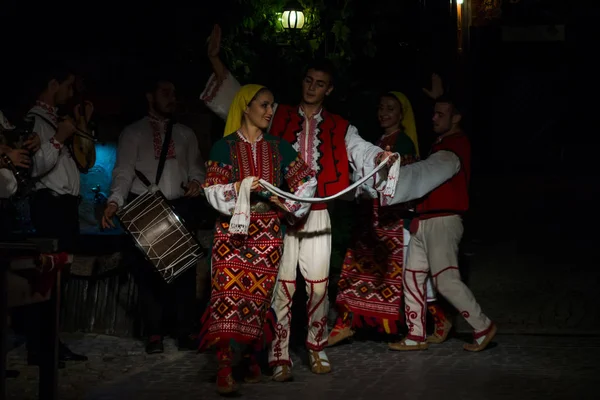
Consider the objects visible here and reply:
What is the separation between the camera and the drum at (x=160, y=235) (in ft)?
26.3

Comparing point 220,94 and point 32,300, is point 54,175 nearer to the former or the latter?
point 220,94

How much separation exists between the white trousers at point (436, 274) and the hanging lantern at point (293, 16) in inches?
127

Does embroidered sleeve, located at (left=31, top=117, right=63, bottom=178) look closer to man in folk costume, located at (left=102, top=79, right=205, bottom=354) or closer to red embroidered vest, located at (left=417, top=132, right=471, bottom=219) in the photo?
man in folk costume, located at (left=102, top=79, right=205, bottom=354)

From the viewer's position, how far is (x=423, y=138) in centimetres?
1174

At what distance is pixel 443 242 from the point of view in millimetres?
8695

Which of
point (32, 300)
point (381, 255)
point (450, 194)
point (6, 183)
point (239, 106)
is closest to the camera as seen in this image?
point (32, 300)

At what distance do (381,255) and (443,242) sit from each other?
0.51m

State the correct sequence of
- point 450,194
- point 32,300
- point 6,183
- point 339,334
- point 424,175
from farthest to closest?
point 339,334 → point 450,194 → point 424,175 → point 6,183 → point 32,300

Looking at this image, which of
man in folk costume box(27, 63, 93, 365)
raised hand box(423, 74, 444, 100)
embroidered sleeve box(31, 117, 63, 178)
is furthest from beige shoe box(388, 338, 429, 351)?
embroidered sleeve box(31, 117, 63, 178)

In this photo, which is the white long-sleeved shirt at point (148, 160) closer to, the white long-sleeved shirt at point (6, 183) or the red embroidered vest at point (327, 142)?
the red embroidered vest at point (327, 142)

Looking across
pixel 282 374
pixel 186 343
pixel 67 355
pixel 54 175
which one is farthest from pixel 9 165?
pixel 186 343

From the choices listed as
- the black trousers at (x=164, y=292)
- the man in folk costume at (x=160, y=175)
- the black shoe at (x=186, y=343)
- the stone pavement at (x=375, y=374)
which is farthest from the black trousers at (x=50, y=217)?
the black shoe at (x=186, y=343)

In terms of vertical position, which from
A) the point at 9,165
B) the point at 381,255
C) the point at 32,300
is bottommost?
the point at 32,300

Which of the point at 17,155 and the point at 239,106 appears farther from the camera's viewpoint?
the point at 239,106
